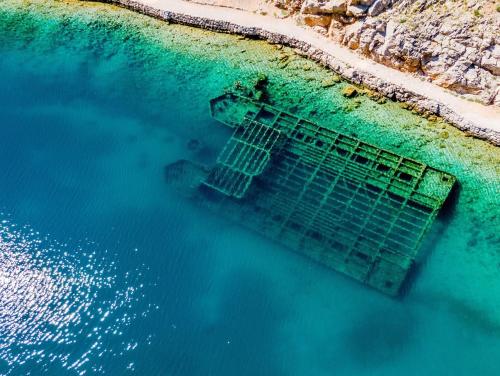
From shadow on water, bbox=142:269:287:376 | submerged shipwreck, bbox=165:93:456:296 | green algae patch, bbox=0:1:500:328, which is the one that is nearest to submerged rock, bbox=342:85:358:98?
green algae patch, bbox=0:1:500:328

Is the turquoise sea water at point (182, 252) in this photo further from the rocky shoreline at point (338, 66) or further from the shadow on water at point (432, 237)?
the rocky shoreline at point (338, 66)

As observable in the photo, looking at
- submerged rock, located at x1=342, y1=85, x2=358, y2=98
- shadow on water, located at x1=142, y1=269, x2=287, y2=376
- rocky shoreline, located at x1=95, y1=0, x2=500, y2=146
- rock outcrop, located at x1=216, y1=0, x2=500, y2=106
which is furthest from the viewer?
submerged rock, located at x1=342, y1=85, x2=358, y2=98

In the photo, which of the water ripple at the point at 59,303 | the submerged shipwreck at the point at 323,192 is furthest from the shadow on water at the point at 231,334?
the submerged shipwreck at the point at 323,192

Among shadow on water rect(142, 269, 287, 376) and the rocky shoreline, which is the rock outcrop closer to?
the rocky shoreline

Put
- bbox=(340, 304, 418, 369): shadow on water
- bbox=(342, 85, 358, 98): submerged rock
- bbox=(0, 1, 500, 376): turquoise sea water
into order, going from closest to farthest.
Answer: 1. bbox=(340, 304, 418, 369): shadow on water
2. bbox=(0, 1, 500, 376): turquoise sea water
3. bbox=(342, 85, 358, 98): submerged rock

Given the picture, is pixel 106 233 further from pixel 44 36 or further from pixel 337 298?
pixel 44 36

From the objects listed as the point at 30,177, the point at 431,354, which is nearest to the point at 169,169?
the point at 30,177

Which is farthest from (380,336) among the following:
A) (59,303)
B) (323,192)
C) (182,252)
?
(59,303)
